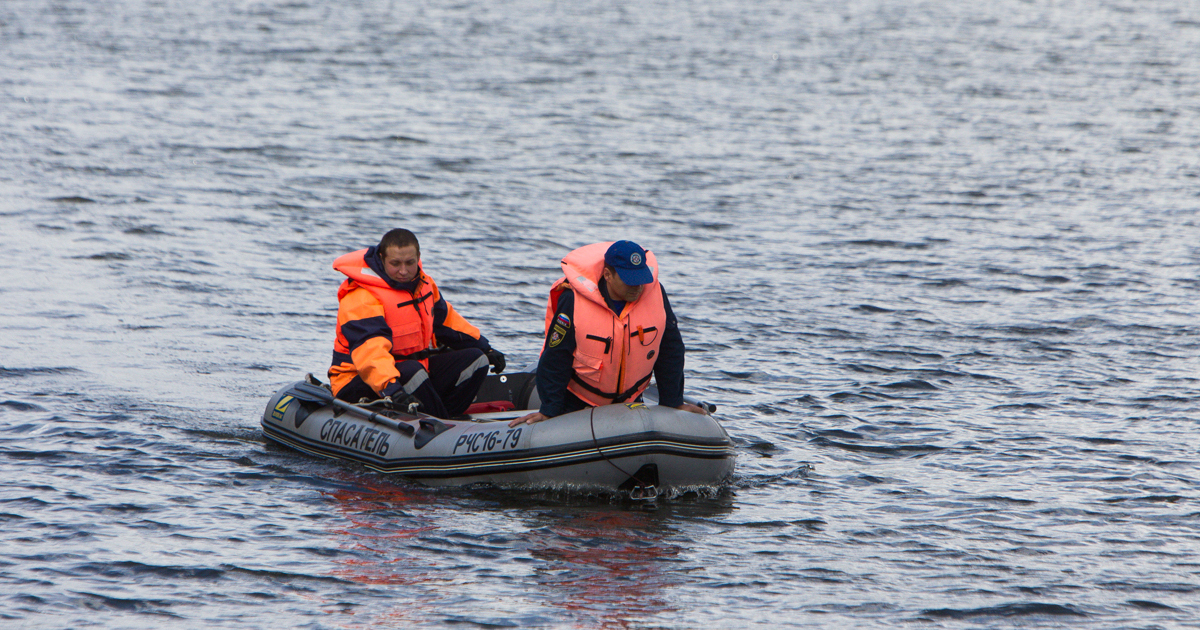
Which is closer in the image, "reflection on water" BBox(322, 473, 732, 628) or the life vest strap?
"reflection on water" BBox(322, 473, 732, 628)

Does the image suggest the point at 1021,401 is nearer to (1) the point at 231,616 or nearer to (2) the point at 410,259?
(2) the point at 410,259

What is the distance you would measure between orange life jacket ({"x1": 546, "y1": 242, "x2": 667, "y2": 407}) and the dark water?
2.25 feet

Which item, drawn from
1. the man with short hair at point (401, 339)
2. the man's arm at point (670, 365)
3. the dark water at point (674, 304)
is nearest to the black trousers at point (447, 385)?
the man with short hair at point (401, 339)

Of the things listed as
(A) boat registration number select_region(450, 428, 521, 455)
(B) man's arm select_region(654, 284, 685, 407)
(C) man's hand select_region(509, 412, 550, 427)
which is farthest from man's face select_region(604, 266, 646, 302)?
(A) boat registration number select_region(450, 428, 521, 455)

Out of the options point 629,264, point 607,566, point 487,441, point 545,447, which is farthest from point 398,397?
point 607,566

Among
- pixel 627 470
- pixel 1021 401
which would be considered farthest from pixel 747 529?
Result: pixel 1021 401

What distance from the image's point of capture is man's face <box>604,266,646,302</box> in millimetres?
6416

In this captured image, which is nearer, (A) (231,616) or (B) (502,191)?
(A) (231,616)

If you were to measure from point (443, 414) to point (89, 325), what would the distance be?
3.96 meters

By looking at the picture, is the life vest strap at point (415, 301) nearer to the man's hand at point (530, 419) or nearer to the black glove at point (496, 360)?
the black glove at point (496, 360)

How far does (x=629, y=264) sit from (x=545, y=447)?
3.46ft

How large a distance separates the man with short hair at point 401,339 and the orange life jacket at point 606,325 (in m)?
0.94

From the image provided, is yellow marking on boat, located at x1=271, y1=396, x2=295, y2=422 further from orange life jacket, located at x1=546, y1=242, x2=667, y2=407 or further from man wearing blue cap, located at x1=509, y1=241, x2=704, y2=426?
orange life jacket, located at x1=546, y1=242, x2=667, y2=407

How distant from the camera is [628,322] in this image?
21.4 ft
